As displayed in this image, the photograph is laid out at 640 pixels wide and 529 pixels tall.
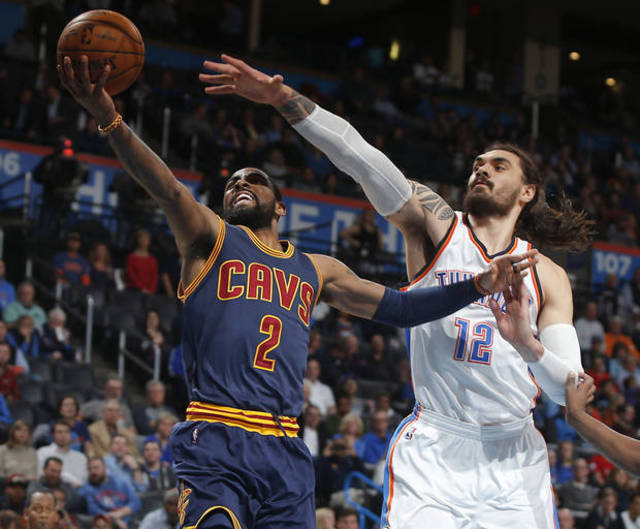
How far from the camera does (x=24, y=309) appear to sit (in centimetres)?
1074

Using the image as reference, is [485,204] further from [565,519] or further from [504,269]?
[565,519]

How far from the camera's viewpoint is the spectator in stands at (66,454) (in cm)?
888

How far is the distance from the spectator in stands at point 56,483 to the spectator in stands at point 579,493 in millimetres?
5511

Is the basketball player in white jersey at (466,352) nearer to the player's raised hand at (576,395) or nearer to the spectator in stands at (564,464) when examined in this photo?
the player's raised hand at (576,395)

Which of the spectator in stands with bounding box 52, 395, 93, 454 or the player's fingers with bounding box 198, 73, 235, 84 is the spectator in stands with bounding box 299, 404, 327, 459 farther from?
the player's fingers with bounding box 198, 73, 235, 84

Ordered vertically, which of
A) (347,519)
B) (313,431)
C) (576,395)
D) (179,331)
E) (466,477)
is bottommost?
(347,519)

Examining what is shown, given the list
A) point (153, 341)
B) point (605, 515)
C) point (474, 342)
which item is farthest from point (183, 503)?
point (605, 515)

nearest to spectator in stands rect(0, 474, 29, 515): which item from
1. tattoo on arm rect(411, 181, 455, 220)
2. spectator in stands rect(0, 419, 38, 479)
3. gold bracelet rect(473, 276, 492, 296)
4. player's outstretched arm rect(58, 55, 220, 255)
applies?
spectator in stands rect(0, 419, 38, 479)

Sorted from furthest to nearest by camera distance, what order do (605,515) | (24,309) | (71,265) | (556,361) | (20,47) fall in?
(20,47), (71,265), (605,515), (24,309), (556,361)

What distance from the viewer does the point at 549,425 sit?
43.4ft

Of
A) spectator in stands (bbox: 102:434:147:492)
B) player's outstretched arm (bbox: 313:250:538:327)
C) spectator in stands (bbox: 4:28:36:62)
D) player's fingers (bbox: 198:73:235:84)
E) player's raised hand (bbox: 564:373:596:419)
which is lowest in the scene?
spectator in stands (bbox: 102:434:147:492)

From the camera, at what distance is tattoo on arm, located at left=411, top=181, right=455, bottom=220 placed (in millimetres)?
5066

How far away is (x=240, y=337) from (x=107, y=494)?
5.09 meters

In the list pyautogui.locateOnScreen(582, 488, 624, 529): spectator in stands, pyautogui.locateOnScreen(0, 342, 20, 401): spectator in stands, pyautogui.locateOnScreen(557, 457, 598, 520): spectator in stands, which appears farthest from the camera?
pyautogui.locateOnScreen(557, 457, 598, 520): spectator in stands
